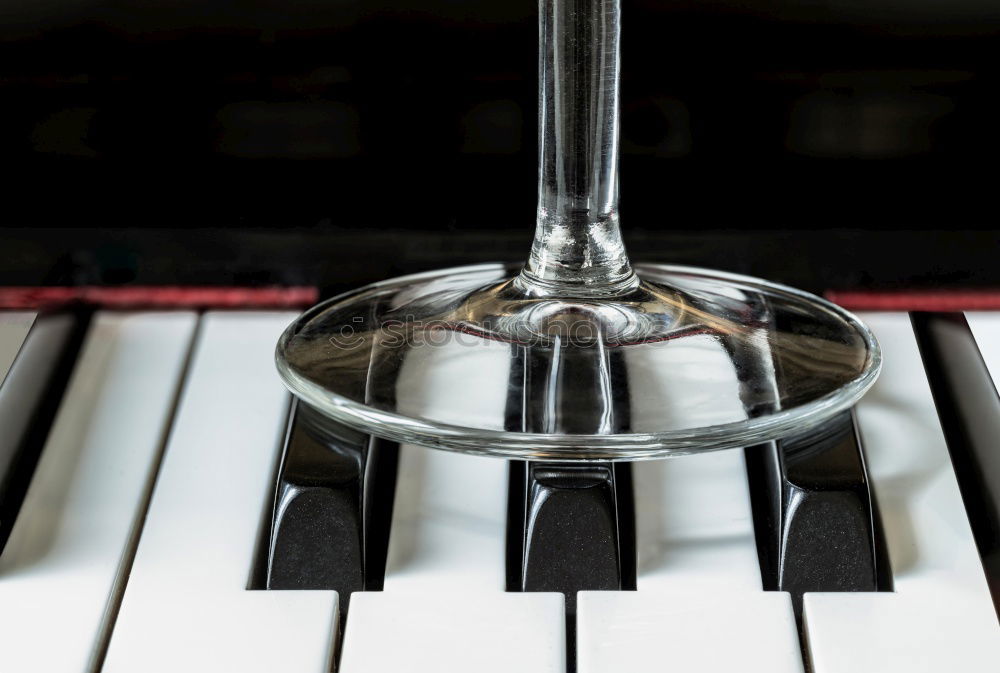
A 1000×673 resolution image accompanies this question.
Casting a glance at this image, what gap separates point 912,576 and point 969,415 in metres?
0.08

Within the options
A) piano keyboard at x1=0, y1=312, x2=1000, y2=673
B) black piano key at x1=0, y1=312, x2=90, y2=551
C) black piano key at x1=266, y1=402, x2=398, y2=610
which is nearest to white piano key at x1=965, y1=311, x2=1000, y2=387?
piano keyboard at x1=0, y1=312, x2=1000, y2=673

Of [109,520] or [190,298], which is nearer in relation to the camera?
[109,520]

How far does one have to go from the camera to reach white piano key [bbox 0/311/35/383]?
1.42 ft

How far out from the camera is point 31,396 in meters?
0.42

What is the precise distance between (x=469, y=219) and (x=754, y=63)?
13 centimetres

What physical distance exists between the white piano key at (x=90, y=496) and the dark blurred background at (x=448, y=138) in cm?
5

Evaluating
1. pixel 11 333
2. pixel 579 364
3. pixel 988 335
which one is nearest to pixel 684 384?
pixel 579 364

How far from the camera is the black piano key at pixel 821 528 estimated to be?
0.34 metres

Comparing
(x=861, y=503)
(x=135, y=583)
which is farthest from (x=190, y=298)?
(x=861, y=503)

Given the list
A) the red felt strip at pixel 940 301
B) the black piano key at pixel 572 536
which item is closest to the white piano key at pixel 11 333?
the black piano key at pixel 572 536

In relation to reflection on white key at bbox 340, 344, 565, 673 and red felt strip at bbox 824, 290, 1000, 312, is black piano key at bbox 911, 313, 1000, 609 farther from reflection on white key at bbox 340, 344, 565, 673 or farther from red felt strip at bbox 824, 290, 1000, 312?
reflection on white key at bbox 340, 344, 565, 673

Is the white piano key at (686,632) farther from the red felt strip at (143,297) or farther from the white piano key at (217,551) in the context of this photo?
the red felt strip at (143,297)

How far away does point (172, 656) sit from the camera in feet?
1.06

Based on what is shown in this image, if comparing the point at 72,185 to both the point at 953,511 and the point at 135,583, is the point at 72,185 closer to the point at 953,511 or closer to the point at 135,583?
the point at 135,583
